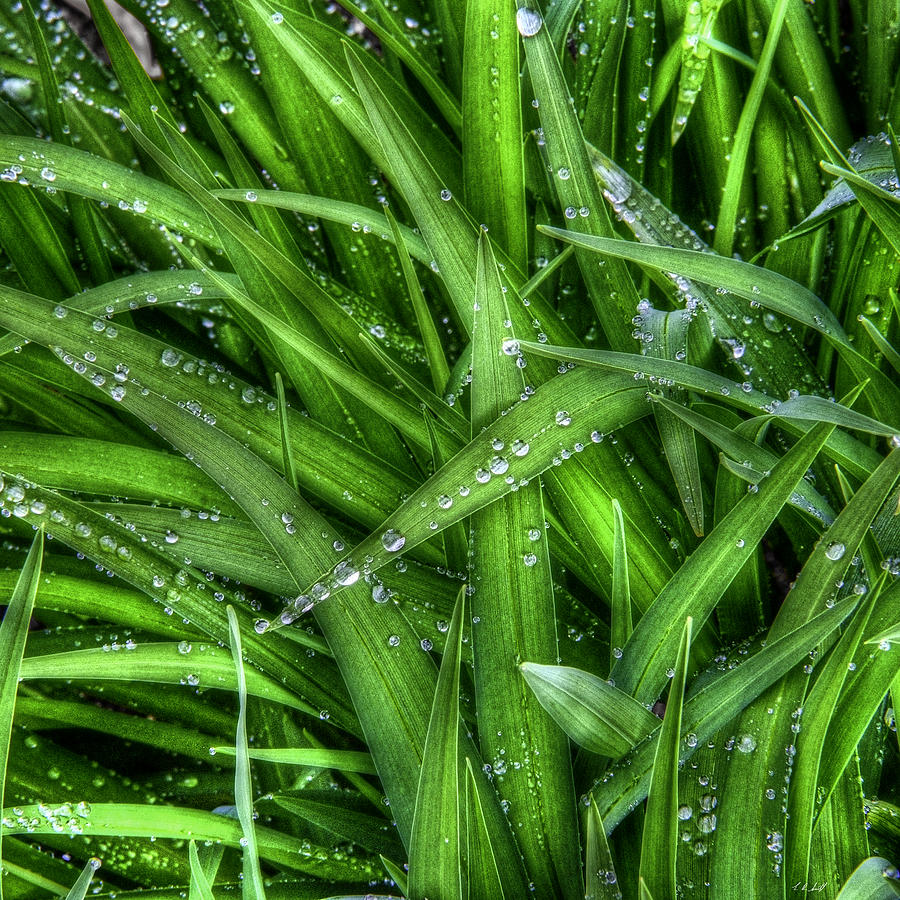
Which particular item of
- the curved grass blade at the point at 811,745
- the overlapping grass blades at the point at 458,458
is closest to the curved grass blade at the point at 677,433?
the overlapping grass blades at the point at 458,458

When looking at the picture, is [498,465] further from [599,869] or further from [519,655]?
[599,869]

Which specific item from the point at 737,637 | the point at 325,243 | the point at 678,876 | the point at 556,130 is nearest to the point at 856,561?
the point at 737,637

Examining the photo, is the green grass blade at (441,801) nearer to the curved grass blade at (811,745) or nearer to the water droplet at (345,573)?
the water droplet at (345,573)

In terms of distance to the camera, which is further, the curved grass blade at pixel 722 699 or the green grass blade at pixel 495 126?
the green grass blade at pixel 495 126

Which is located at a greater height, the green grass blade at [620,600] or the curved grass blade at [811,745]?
the green grass blade at [620,600]

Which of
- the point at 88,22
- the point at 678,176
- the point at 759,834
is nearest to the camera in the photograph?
the point at 759,834

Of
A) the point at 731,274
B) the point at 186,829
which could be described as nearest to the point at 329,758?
the point at 186,829

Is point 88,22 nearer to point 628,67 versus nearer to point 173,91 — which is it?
point 173,91
